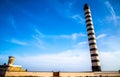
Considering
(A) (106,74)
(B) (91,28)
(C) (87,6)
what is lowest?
(A) (106,74)

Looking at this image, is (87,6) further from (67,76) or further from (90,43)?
(67,76)

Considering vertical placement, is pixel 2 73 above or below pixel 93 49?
below

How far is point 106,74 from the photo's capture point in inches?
1101

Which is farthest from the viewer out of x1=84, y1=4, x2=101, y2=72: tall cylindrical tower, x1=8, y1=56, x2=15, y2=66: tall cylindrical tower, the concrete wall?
x1=84, y1=4, x2=101, y2=72: tall cylindrical tower

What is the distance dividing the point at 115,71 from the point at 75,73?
10847 mm

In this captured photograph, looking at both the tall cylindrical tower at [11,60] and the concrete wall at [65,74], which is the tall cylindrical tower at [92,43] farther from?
the tall cylindrical tower at [11,60]

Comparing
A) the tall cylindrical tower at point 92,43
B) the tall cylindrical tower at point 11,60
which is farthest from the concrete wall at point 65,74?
the tall cylindrical tower at point 92,43

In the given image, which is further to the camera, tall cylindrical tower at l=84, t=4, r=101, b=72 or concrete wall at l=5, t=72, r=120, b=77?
tall cylindrical tower at l=84, t=4, r=101, b=72

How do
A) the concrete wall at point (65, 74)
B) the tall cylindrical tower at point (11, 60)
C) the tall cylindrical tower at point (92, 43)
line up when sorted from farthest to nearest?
the tall cylindrical tower at point (92, 43)
the tall cylindrical tower at point (11, 60)
the concrete wall at point (65, 74)

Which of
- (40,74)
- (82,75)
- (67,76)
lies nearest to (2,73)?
(40,74)

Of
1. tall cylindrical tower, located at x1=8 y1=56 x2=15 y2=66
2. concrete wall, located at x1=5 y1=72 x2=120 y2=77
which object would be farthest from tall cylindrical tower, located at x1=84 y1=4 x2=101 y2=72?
tall cylindrical tower, located at x1=8 y1=56 x2=15 y2=66

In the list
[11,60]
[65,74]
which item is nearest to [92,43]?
[65,74]

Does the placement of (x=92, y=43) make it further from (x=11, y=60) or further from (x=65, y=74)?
(x=11, y=60)

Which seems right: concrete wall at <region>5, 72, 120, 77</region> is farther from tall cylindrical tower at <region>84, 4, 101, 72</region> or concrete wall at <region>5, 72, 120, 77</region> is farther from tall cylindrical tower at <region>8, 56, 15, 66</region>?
tall cylindrical tower at <region>84, 4, 101, 72</region>
